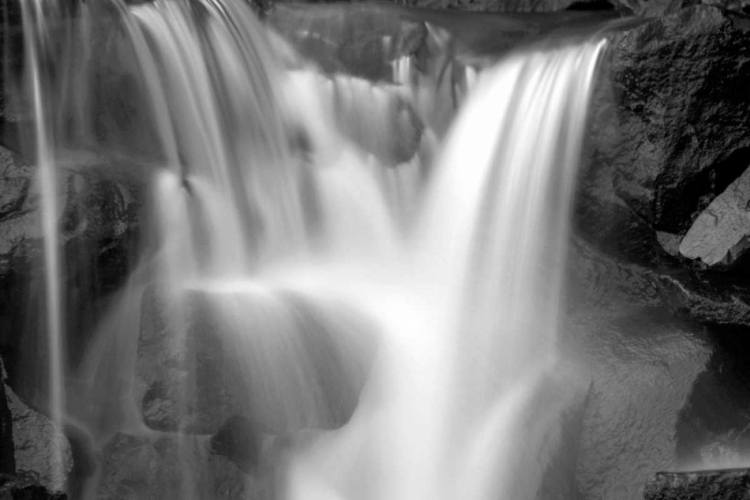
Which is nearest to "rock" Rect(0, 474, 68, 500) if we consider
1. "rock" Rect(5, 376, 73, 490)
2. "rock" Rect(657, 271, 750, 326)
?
"rock" Rect(5, 376, 73, 490)

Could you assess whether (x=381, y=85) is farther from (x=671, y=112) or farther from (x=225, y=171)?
(x=671, y=112)

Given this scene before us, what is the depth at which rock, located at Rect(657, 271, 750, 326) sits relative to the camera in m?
5.30

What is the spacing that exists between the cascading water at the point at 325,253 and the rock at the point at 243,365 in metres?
0.01

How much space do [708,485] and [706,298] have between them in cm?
151

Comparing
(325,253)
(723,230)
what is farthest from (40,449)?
(723,230)

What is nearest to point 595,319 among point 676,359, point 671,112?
point 676,359

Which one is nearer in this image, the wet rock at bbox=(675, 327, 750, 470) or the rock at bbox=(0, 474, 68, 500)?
the rock at bbox=(0, 474, 68, 500)

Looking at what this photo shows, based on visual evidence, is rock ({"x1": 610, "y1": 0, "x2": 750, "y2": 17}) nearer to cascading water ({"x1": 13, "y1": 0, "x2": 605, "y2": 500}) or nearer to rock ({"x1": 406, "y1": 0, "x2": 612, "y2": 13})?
rock ({"x1": 406, "y1": 0, "x2": 612, "y2": 13})

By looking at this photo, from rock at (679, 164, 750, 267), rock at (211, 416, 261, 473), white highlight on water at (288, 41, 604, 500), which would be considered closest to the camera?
rock at (211, 416, 261, 473)

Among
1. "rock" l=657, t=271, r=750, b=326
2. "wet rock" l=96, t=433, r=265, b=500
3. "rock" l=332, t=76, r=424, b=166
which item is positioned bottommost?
"wet rock" l=96, t=433, r=265, b=500

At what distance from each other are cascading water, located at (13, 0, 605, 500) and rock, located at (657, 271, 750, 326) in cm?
75

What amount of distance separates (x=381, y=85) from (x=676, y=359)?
11.7 feet

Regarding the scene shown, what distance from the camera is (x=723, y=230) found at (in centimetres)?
574

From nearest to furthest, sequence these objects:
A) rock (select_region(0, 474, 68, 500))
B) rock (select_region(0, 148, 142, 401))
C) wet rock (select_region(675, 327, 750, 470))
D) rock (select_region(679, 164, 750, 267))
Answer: rock (select_region(0, 474, 68, 500)) → wet rock (select_region(675, 327, 750, 470)) → rock (select_region(0, 148, 142, 401)) → rock (select_region(679, 164, 750, 267))
